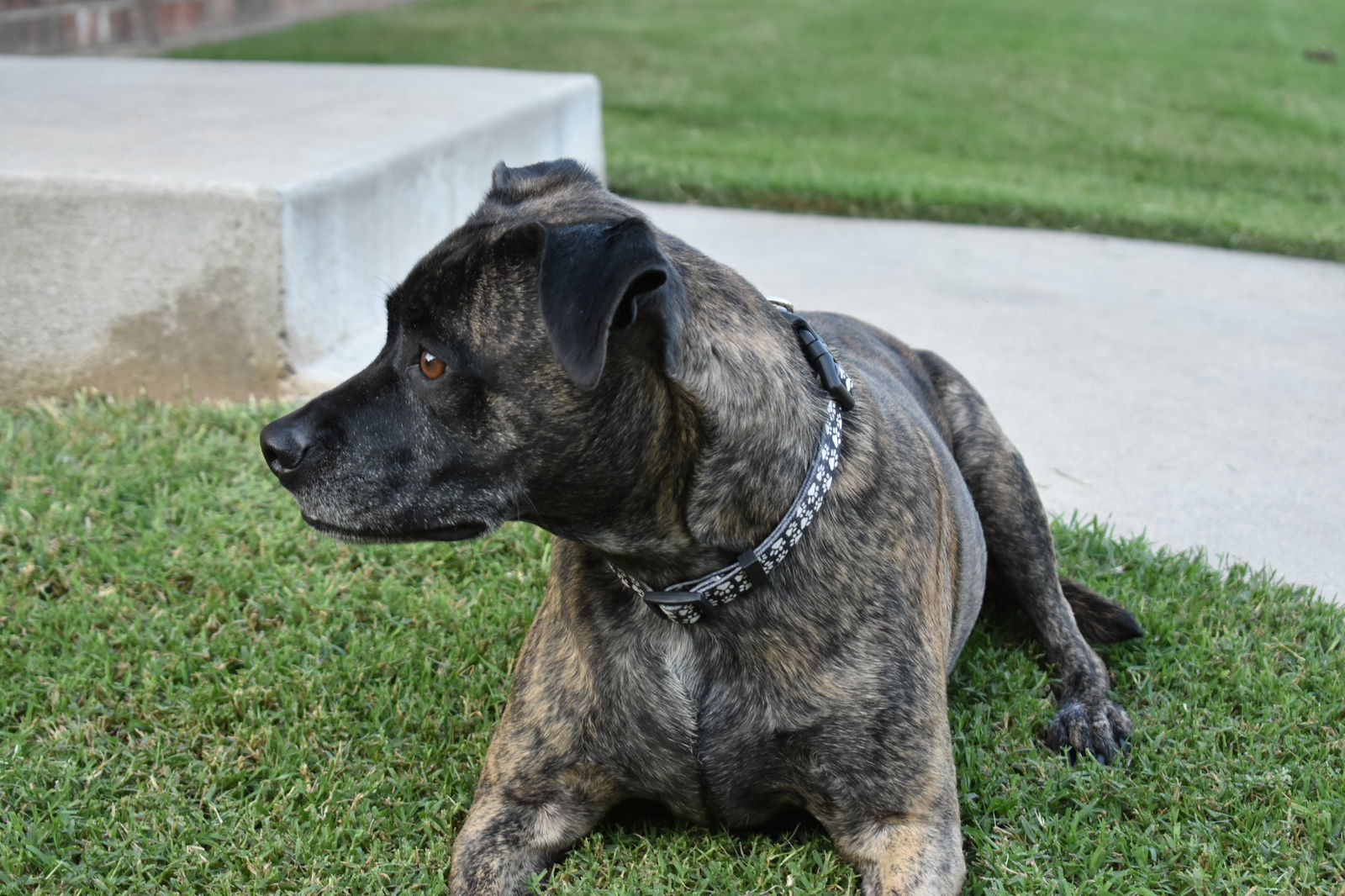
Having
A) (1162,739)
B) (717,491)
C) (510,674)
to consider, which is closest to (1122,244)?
(1162,739)

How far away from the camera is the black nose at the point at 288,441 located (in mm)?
2500

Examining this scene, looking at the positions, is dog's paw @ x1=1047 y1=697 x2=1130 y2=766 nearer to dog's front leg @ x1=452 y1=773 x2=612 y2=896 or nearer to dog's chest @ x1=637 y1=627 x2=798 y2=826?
dog's chest @ x1=637 y1=627 x2=798 y2=826

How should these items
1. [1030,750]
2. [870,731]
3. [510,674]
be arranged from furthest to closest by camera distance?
[510,674], [1030,750], [870,731]

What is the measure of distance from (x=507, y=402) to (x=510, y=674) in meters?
1.30

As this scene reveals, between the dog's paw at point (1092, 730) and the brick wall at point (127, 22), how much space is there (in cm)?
950

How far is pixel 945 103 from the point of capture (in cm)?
1246

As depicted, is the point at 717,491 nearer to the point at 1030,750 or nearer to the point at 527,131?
the point at 1030,750

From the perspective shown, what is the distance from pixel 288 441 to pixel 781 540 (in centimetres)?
97

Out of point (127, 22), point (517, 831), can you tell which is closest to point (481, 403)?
point (517, 831)

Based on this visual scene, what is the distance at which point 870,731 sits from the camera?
2619mm

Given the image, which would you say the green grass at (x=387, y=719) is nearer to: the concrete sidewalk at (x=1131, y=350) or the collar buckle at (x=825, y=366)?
the concrete sidewalk at (x=1131, y=350)

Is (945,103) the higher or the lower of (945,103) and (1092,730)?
the higher

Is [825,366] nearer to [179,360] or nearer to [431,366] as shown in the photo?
[431,366]

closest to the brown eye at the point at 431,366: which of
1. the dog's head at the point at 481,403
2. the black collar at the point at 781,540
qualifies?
the dog's head at the point at 481,403
